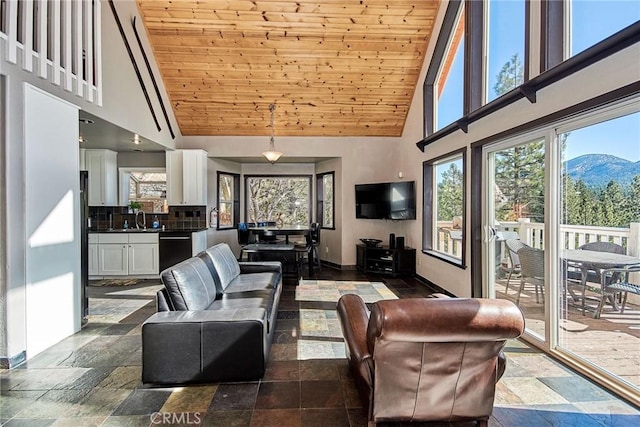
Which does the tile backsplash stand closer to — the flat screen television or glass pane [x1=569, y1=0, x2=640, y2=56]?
the flat screen television

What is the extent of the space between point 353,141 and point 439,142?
2.33 m

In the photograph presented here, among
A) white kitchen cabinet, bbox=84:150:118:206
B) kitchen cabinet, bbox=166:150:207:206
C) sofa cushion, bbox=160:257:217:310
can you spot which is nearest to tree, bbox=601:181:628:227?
sofa cushion, bbox=160:257:217:310

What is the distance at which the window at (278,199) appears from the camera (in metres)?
8.61

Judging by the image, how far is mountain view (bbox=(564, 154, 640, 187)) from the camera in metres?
2.49

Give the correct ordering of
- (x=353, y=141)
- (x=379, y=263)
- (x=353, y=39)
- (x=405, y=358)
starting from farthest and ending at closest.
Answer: (x=353, y=141)
(x=379, y=263)
(x=353, y=39)
(x=405, y=358)

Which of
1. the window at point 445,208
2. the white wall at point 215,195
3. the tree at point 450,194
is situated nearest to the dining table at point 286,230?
the white wall at point 215,195

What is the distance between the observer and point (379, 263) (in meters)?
6.78

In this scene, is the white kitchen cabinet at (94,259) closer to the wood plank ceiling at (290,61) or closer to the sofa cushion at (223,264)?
the wood plank ceiling at (290,61)

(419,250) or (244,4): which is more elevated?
(244,4)

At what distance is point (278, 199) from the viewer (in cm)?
866

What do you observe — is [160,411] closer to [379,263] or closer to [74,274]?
[74,274]

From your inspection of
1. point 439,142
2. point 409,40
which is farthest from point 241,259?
point 409,40

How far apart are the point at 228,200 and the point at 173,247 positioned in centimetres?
225

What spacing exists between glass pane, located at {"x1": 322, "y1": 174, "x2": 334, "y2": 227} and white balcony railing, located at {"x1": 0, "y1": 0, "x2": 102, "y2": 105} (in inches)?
194
